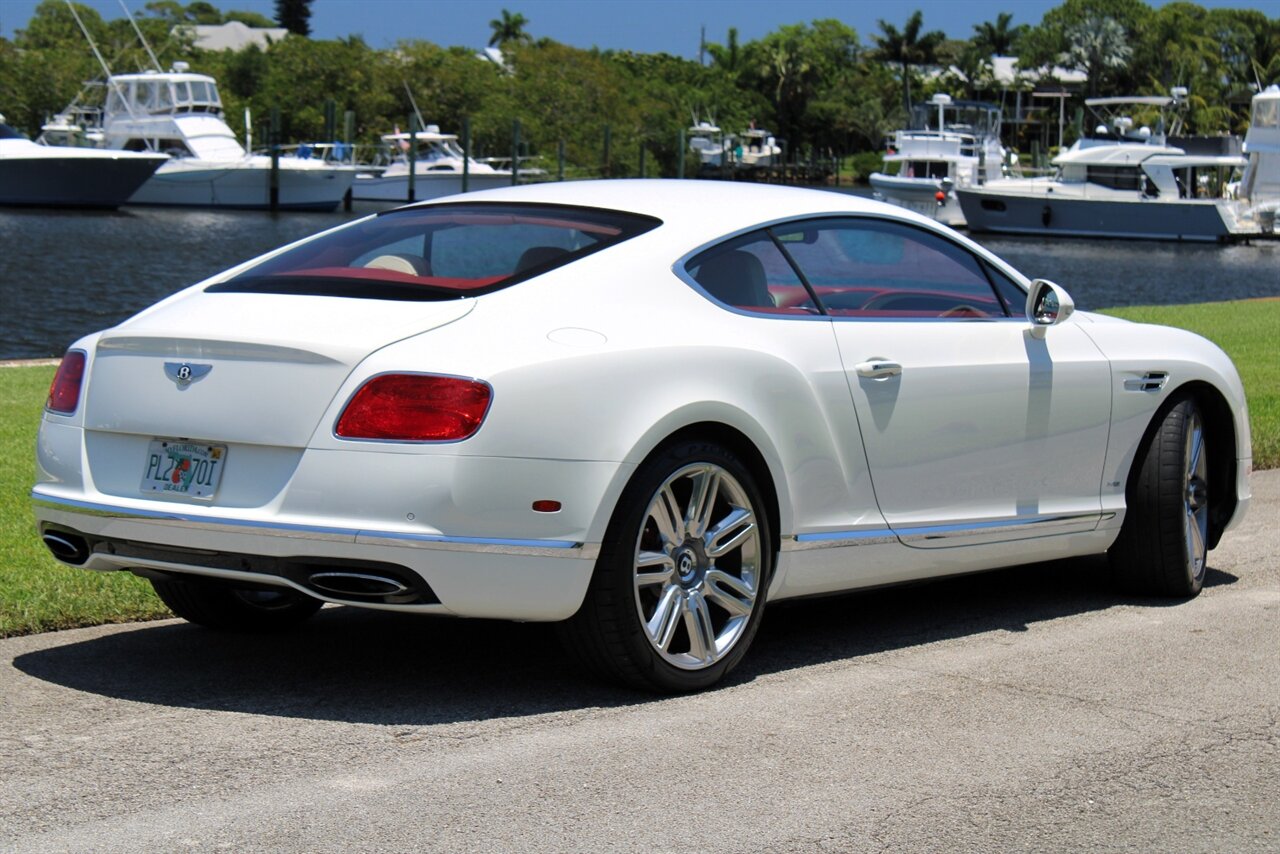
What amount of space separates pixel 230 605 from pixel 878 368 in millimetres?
2205

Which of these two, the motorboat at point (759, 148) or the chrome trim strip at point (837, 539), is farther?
the motorboat at point (759, 148)

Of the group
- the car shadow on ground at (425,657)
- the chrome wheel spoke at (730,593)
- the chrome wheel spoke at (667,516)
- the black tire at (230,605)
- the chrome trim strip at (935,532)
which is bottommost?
the car shadow on ground at (425,657)

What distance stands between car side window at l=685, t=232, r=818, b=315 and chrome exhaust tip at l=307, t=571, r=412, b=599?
1.36 meters

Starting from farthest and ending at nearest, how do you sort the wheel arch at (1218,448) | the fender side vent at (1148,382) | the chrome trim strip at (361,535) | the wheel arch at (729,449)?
the wheel arch at (1218,448) → the fender side vent at (1148,382) → the wheel arch at (729,449) → the chrome trim strip at (361,535)

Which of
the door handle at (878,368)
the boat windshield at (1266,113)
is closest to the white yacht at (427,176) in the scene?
the boat windshield at (1266,113)

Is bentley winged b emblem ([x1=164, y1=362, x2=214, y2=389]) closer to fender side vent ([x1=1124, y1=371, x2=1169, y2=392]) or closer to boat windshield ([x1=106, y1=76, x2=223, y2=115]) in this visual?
fender side vent ([x1=1124, y1=371, x2=1169, y2=392])

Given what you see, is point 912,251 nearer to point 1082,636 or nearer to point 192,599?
point 1082,636

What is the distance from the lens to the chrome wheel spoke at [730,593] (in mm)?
5270

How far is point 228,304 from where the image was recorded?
5.14 m

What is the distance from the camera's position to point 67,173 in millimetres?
69312

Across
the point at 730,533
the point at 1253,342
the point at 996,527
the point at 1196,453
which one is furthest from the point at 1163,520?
the point at 1253,342

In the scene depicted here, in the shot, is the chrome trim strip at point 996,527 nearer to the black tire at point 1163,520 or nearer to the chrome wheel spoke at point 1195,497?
the black tire at point 1163,520

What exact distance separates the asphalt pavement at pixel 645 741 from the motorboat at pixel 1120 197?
62065 millimetres

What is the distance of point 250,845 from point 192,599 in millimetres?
2190
